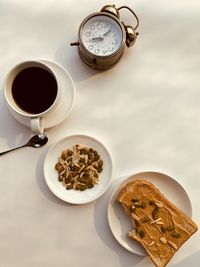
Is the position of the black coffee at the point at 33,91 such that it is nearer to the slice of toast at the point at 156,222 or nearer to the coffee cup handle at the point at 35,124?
the coffee cup handle at the point at 35,124

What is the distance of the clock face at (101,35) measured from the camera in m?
1.35

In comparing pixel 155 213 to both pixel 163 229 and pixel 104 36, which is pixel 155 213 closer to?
pixel 163 229

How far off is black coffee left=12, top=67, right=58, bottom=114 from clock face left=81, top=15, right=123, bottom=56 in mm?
131

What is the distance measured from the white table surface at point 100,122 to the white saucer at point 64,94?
0.03m

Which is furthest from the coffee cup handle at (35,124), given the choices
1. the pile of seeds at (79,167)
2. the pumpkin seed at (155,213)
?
the pumpkin seed at (155,213)

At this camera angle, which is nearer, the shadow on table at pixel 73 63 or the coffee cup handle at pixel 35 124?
the coffee cup handle at pixel 35 124

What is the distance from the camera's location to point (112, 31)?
4.44ft

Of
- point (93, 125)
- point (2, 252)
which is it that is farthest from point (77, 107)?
point (2, 252)

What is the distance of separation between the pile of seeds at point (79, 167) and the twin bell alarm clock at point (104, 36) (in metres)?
0.22

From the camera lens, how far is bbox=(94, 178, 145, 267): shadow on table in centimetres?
140

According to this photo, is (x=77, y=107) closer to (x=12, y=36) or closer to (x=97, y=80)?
(x=97, y=80)

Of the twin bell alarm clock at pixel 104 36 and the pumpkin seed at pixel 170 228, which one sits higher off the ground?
the twin bell alarm clock at pixel 104 36

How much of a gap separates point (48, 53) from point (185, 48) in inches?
13.3

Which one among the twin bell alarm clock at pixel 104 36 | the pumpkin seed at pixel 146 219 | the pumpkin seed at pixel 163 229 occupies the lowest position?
the pumpkin seed at pixel 163 229
